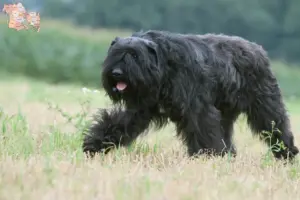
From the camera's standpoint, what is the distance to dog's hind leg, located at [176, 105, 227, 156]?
6.66m

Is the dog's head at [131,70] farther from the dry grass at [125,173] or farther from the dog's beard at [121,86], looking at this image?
the dry grass at [125,173]

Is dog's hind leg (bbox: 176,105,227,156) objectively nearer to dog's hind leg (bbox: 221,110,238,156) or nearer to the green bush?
dog's hind leg (bbox: 221,110,238,156)

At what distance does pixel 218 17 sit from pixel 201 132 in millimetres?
25743

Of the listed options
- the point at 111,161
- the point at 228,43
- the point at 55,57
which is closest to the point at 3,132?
the point at 111,161

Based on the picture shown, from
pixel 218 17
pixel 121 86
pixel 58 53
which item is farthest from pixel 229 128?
pixel 218 17

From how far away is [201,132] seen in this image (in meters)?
6.72

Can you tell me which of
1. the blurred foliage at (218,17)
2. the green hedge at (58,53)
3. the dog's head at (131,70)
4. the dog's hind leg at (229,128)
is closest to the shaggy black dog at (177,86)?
the dog's head at (131,70)

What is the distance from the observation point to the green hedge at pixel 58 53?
2334 cm

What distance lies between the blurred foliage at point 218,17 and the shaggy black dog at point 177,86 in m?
21.8

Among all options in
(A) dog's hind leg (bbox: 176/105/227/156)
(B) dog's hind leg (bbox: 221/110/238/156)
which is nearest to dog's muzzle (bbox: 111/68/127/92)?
(A) dog's hind leg (bbox: 176/105/227/156)

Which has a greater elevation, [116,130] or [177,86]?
[177,86]

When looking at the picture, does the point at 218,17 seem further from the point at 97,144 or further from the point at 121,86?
the point at 121,86

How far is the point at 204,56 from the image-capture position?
698 cm

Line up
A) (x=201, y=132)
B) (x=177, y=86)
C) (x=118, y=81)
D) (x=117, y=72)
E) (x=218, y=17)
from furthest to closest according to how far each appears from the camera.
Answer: (x=218, y=17) < (x=201, y=132) < (x=177, y=86) < (x=118, y=81) < (x=117, y=72)
